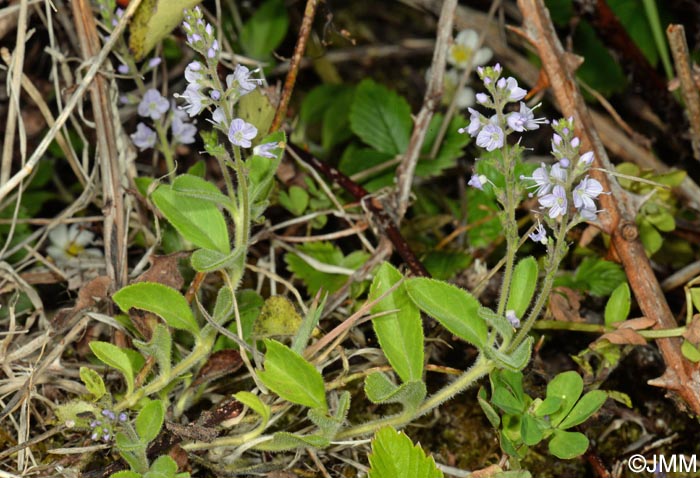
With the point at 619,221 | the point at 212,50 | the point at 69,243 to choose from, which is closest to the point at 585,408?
the point at 619,221

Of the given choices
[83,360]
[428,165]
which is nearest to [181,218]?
[83,360]

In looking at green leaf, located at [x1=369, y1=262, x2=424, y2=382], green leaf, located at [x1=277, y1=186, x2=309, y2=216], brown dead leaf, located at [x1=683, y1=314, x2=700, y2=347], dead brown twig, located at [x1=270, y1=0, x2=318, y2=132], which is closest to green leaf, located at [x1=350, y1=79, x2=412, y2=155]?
green leaf, located at [x1=277, y1=186, x2=309, y2=216]

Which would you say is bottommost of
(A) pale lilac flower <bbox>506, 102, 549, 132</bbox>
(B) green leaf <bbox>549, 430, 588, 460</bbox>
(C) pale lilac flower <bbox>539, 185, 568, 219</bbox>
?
(B) green leaf <bbox>549, 430, 588, 460</bbox>

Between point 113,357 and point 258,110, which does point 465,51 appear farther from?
point 113,357

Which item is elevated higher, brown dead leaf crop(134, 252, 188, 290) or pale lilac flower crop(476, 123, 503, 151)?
pale lilac flower crop(476, 123, 503, 151)

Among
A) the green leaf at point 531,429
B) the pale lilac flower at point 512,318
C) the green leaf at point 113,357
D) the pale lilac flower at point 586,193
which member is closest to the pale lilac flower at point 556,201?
the pale lilac flower at point 586,193

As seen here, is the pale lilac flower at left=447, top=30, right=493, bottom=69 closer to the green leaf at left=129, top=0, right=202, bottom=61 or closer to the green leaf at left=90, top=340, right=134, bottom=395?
the green leaf at left=129, top=0, right=202, bottom=61

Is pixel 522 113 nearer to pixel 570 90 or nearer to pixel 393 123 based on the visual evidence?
pixel 570 90
